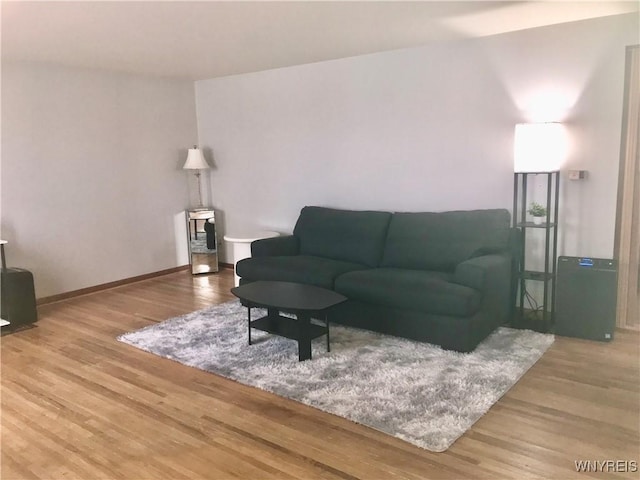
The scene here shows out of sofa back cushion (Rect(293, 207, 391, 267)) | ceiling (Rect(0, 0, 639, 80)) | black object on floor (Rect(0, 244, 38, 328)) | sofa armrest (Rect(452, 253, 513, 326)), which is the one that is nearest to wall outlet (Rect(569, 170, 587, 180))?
sofa armrest (Rect(452, 253, 513, 326))

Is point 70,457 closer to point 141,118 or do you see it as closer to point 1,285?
point 1,285

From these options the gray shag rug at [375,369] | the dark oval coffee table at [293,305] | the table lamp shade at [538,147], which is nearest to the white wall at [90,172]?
the gray shag rug at [375,369]

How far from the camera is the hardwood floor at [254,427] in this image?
7.59 ft

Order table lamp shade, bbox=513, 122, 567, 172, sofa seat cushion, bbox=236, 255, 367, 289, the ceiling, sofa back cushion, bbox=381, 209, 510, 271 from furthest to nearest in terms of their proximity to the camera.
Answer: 1. sofa seat cushion, bbox=236, 255, 367, 289
2. sofa back cushion, bbox=381, 209, 510, 271
3. table lamp shade, bbox=513, 122, 567, 172
4. the ceiling

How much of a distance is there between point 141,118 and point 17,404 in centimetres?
359

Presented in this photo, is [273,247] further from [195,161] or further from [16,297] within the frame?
A: [16,297]

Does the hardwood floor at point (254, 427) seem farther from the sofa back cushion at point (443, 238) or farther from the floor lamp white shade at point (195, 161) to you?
the floor lamp white shade at point (195, 161)

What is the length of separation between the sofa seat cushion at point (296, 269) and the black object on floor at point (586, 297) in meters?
1.56

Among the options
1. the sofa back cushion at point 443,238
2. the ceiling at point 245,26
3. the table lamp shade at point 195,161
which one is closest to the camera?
the ceiling at point 245,26

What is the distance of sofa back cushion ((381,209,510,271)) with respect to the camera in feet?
13.2

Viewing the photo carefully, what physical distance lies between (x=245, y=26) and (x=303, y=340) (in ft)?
7.28

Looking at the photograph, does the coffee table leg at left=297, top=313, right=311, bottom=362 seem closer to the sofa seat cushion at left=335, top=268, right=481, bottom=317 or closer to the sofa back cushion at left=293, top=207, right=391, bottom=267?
the sofa seat cushion at left=335, top=268, right=481, bottom=317

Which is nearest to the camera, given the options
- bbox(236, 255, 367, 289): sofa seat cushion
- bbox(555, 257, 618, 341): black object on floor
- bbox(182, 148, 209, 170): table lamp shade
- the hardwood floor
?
the hardwood floor

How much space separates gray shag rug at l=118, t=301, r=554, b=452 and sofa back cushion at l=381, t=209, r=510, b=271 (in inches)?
26.2
